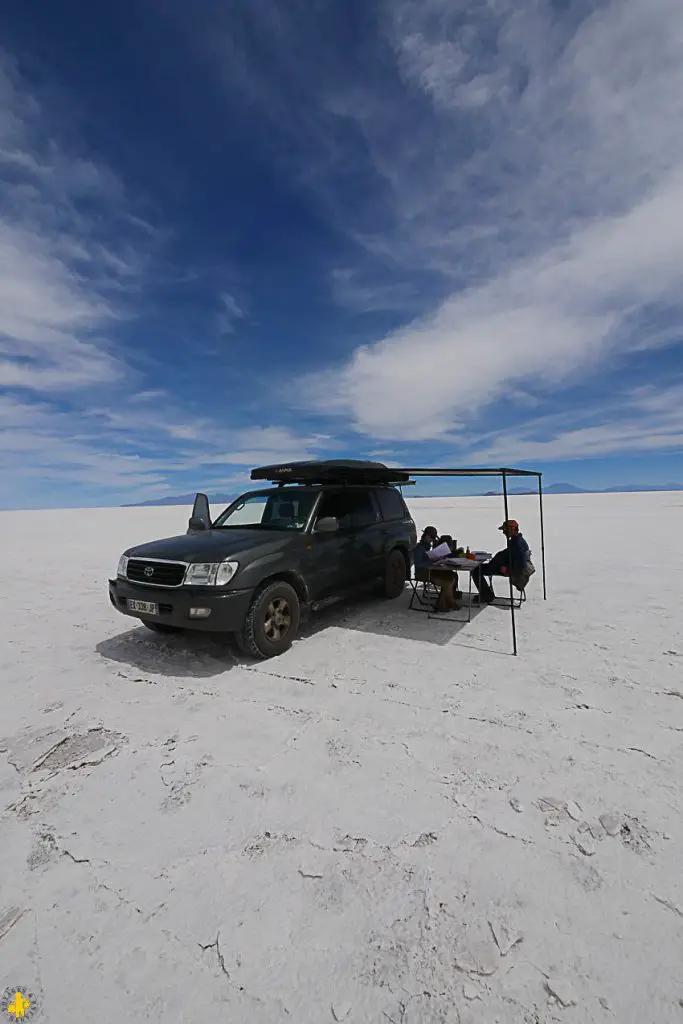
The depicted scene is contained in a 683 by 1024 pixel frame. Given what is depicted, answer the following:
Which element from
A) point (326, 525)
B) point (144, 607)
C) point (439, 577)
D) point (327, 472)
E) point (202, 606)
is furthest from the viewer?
point (439, 577)

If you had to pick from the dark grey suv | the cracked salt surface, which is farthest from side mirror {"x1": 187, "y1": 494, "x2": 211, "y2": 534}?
the cracked salt surface

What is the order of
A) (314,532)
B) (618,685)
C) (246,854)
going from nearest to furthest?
(246,854), (618,685), (314,532)

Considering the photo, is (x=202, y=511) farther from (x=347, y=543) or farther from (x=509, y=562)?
(x=509, y=562)

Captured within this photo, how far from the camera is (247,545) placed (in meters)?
5.45

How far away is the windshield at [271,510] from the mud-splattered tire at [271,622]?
1.04 meters

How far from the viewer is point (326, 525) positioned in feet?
20.5

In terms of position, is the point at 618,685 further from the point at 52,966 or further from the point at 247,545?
the point at 52,966

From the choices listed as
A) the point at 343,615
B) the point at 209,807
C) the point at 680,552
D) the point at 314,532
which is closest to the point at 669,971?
the point at 209,807

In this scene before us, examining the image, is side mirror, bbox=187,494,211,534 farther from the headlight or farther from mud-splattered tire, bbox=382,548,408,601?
mud-splattered tire, bbox=382,548,408,601

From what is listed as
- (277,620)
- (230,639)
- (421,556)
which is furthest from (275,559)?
(421,556)

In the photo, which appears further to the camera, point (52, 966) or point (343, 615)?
point (343, 615)

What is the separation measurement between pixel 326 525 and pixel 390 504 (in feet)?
7.79

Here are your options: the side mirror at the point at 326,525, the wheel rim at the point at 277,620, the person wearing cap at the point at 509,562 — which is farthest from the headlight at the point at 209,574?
the person wearing cap at the point at 509,562

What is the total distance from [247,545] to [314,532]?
3.62 ft
